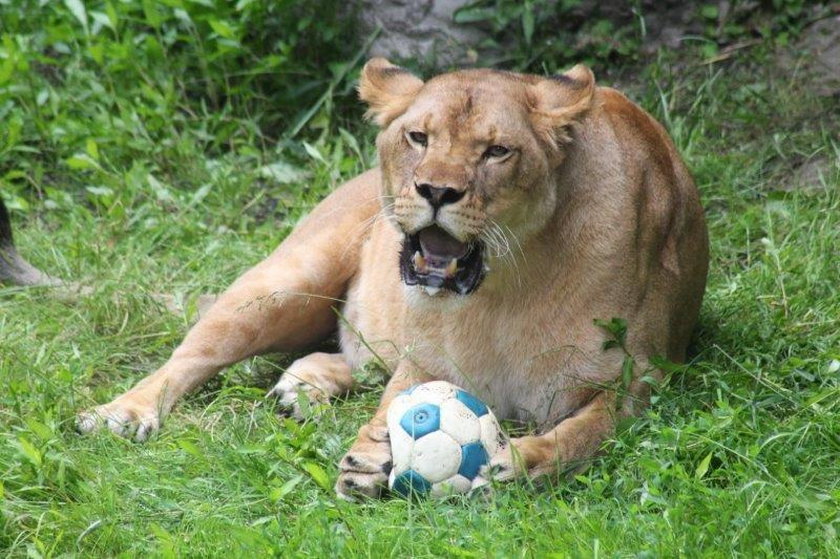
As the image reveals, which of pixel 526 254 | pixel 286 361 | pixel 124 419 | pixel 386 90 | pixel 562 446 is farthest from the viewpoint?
pixel 286 361

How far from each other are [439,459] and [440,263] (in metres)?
0.59

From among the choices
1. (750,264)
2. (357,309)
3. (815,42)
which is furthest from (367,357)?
(815,42)

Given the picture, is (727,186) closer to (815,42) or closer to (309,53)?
(815,42)

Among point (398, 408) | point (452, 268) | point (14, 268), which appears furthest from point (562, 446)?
point (14, 268)

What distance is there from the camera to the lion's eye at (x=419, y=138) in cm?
421

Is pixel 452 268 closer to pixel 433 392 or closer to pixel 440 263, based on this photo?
pixel 440 263

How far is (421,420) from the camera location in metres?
4.06

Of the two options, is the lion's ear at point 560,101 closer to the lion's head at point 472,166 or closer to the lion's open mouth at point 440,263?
the lion's head at point 472,166

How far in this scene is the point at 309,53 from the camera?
743 centimetres

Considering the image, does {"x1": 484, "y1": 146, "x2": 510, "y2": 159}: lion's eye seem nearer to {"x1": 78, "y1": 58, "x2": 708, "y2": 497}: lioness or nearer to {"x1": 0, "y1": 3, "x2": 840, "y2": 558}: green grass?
{"x1": 78, "y1": 58, "x2": 708, "y2": 497}: lioness

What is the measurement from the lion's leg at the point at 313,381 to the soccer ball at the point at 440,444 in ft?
2.69

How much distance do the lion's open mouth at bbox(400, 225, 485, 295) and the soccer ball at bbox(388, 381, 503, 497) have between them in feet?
1.05

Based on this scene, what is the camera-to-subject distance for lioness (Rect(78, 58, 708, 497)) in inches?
163

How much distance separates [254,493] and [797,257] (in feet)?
8.44
